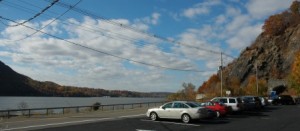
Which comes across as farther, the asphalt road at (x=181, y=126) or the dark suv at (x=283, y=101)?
the dark suv at (x=283, y=101)

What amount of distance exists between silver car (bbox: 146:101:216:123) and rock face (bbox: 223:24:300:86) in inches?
3578

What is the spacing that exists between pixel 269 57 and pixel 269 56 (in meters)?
0.44

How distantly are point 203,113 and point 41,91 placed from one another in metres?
143

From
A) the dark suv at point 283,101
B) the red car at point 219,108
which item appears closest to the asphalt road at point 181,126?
the red car at point 219,108

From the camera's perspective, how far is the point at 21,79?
507ft

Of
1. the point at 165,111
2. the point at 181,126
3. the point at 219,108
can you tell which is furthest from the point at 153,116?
the point at 219,108

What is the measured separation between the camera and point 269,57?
118 m

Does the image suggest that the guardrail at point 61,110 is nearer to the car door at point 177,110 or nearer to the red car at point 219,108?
the car door at point 177,110

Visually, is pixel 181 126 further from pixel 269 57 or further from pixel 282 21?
pixel 282 21

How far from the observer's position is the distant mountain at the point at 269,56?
11238 cm

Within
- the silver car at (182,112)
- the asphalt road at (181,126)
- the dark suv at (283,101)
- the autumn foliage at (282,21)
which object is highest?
the autumn foliage at (282,21)

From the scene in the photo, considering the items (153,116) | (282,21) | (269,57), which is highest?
(282,21)

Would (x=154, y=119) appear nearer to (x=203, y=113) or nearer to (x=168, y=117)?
(x=168, y=117)

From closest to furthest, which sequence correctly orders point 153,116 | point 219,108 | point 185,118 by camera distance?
point 185,118 < point 153,116 < point 219,108
